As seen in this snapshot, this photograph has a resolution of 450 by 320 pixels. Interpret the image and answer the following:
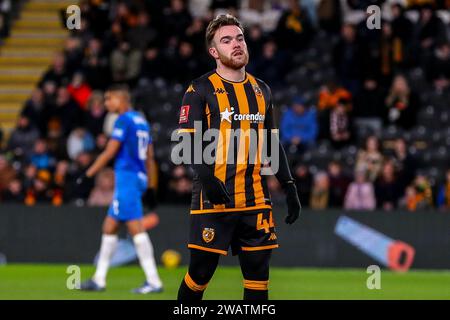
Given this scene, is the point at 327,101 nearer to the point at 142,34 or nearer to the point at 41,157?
the point at 142,34

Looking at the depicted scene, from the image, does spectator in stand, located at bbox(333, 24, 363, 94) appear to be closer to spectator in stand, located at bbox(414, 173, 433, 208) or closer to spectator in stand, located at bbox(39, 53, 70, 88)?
spectator in stand, located at bbox(414, 173, 433, 208)

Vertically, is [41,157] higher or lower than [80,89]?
lower

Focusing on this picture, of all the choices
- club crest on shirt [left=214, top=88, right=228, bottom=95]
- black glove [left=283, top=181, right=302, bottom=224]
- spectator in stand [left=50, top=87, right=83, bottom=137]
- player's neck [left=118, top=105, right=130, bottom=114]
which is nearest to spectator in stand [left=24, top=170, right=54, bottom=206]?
spectator in stand [left=50, top=87, right=83, bottom=137]

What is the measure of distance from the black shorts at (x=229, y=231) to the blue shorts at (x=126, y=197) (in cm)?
423

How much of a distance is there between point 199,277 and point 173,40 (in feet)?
42.7

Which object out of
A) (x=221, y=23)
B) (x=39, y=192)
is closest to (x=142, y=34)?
(x=39, y=192)

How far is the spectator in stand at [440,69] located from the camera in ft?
59.8

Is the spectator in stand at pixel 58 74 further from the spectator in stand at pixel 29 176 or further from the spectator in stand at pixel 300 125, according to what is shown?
the spectator in stand at pixel 300 125

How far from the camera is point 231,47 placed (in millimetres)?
7277

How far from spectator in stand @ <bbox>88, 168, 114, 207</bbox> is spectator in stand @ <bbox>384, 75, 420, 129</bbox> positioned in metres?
4.83

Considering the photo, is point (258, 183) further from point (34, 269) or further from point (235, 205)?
point (34, 269)

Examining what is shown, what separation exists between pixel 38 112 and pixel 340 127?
18.6 feet

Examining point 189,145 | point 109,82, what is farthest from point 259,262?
point 109,82

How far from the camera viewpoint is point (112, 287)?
12359mm
